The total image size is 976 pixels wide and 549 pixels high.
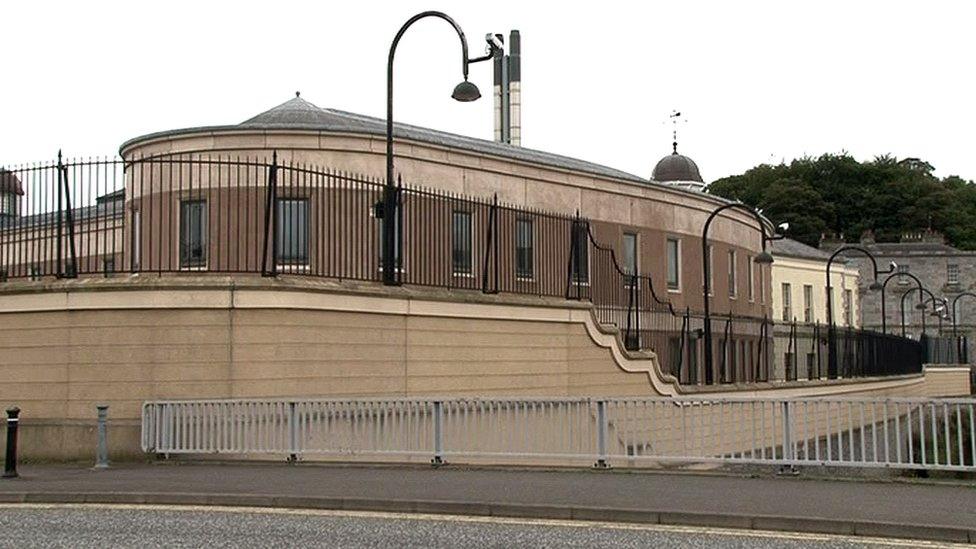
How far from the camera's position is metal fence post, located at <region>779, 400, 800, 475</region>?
1480 cm

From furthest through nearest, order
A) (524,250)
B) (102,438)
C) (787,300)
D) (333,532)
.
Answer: (787,300) < (524,250) < (102,438) < (333,532)

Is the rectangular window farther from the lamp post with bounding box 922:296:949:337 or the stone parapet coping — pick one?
the lamp post with bounding box 922:296:949:337

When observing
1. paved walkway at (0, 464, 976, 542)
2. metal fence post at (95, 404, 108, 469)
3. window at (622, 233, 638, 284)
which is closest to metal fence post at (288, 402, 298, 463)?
paved walkway at (0, 464, 976, 542)

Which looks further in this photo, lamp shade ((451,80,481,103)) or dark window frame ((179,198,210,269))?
dark window frame ((179,198,210,269))

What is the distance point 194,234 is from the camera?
25.1 metres

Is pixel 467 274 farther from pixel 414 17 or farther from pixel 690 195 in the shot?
pixel 690 195

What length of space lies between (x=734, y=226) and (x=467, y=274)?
19.9 m

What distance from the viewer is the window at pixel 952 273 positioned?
314ft

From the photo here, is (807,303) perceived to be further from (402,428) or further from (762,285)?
(402,428)

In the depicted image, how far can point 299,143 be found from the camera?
28.0m

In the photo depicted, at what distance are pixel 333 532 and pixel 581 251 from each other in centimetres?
1639

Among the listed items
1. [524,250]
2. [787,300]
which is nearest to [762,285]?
[787,300]

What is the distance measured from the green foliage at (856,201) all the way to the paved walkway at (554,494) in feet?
310

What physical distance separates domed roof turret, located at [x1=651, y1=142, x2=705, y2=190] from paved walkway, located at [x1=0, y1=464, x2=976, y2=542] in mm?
53445
